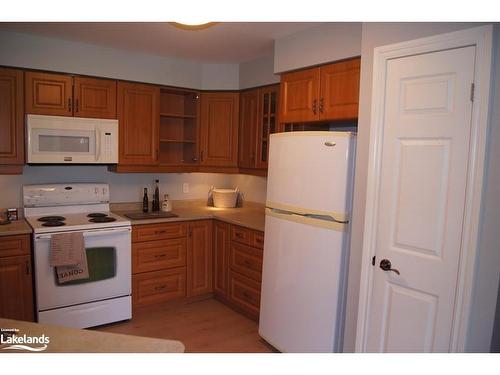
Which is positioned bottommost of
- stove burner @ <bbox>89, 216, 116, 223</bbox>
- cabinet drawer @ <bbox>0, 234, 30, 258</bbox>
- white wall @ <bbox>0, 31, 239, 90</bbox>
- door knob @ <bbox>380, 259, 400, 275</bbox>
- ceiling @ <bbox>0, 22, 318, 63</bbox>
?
cabinet drawer @ <bbox>0, 234, 30, 258</bbox>

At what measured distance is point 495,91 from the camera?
155 cm

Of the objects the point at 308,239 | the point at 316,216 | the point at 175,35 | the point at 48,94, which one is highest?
the point at 175,35

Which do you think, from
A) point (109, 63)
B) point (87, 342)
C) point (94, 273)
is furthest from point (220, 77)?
point (87, 342)

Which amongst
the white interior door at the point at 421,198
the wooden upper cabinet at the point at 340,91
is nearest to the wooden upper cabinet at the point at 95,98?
the wooden upper cabinet at the point at 340,91

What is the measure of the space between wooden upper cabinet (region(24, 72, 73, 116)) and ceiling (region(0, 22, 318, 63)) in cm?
33

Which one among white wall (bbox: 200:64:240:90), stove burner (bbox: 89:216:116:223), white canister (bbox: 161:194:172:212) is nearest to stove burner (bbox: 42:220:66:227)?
stove burner (bbox: 89:216:116:223)

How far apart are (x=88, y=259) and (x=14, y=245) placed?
0.52 metres

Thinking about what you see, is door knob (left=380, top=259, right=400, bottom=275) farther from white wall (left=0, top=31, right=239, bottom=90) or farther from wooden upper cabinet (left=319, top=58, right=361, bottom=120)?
white wall (left=0, top=31, right=239, bottom=90)

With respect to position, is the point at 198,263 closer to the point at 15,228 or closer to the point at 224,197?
the point at 224,197

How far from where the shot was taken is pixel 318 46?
2582 mm

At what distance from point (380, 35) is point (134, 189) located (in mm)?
2776

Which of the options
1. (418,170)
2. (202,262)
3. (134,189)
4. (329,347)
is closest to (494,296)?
(418,170)

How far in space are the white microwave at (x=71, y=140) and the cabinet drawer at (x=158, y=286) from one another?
1097 mm

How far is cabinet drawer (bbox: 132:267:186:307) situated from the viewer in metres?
3.31
